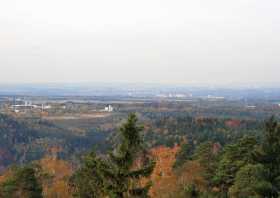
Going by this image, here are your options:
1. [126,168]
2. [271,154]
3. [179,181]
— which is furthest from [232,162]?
[126,168]

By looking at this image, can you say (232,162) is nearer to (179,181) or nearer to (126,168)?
(179,181)

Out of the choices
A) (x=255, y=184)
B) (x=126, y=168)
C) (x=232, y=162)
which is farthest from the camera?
(x=232, y=162)

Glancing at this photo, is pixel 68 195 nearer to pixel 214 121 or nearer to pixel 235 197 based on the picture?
Result: pixel 235 197

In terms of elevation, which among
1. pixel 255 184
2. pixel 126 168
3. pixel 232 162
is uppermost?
pixel 126 168

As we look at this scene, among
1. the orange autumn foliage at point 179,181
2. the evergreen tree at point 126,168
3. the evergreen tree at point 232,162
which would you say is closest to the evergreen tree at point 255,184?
the evergreen tree at point 232,162

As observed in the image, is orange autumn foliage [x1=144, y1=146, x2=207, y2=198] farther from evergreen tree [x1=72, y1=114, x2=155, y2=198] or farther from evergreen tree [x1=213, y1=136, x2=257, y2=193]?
evergreen tree [x1=72, y1=114, x2=155, y2=198]

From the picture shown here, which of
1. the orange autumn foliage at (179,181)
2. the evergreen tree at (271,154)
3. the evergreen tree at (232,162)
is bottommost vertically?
the orange autumn foliage at (179,181)

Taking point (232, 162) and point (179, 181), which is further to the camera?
point (179, 181)

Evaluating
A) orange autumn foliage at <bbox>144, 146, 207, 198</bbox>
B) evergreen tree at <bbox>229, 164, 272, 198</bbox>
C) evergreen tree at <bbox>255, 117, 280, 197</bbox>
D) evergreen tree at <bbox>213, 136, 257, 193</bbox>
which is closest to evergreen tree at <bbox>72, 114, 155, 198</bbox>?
evergreen tree at <bbox>229, 164, 272, 198</bbox>

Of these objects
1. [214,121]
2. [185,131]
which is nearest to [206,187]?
[185,131]

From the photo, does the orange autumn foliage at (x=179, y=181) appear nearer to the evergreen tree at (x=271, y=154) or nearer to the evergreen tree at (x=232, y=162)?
the evergreen tree at (x=232, y=162)

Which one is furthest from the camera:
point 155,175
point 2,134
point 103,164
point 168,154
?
point 2,134
